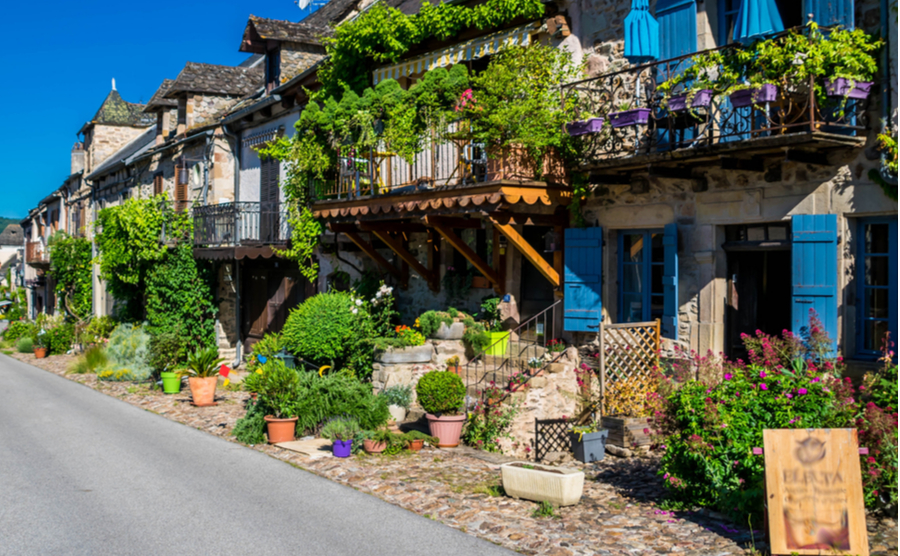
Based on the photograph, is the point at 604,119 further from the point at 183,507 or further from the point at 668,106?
the point at 183,507

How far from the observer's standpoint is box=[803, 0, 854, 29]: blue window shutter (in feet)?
27.3

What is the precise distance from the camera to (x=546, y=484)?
721 cm

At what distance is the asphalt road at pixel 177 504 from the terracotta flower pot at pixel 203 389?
2.05 meters

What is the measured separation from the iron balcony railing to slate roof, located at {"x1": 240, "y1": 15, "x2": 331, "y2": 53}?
3837 mm

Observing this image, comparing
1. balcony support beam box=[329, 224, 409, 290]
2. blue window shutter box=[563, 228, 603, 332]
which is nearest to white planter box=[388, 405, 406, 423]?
blue window shutter box=[563, 228, 603, 332]

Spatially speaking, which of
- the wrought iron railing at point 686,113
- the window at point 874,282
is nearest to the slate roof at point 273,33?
the wrought iron railing at point 686,113

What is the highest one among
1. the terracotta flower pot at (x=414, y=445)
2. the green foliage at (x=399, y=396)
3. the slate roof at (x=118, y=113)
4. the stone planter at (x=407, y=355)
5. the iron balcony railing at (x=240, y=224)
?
the slate roof at (x=118, y=113)

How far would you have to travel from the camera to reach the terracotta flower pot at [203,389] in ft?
45.5

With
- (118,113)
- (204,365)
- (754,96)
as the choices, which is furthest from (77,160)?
(754,96)

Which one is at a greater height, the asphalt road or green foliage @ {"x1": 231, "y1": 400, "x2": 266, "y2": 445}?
green foliage @ {"x1": 231, "y1": 400, "x2": 266, "y2": 445}

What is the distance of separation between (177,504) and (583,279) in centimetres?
611

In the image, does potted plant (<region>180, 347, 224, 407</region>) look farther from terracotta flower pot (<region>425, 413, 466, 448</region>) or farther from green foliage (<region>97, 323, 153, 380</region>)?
terracotta flower pot (<region>425, 413, 466, 448</region>)

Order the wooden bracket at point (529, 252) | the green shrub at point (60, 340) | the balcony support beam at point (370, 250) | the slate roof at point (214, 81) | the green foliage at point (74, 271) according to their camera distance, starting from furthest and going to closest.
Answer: the green foliage at point (74, 271) → the green shrub at point (60, 340) → the slate roof at point (214, 81) → the balcony support beam at point (370, 250) → the wooden bracket at point (529, 252)

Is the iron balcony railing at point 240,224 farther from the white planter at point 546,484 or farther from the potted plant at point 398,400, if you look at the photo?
the white planter at point 546,484
